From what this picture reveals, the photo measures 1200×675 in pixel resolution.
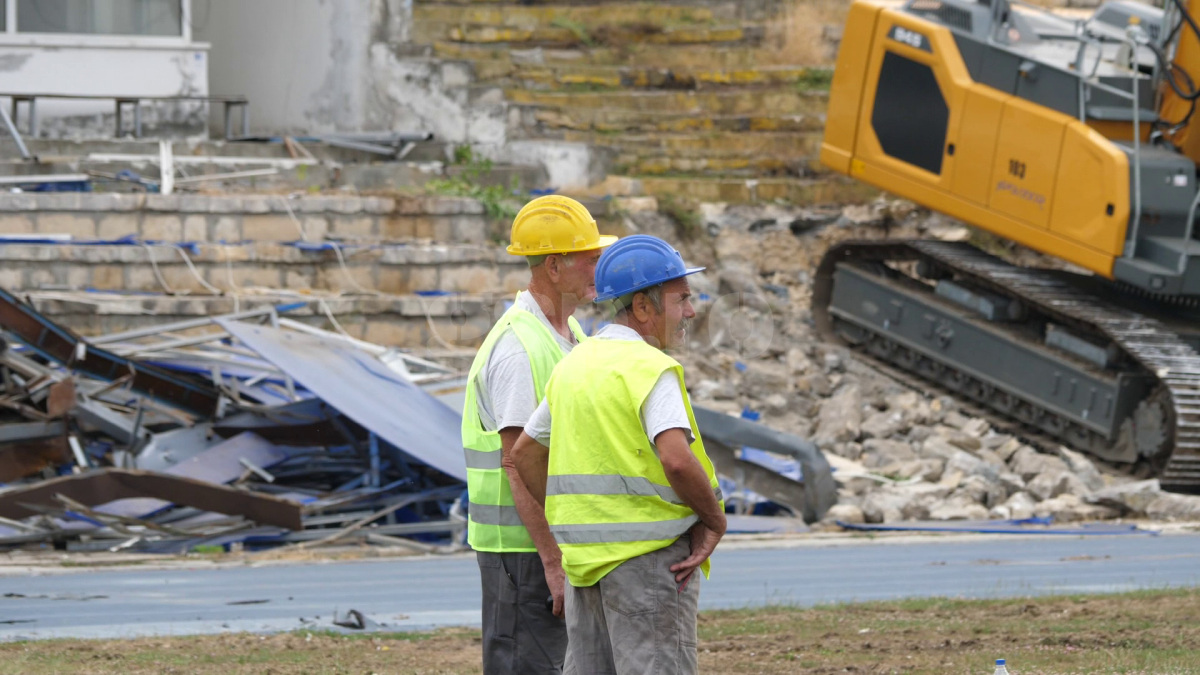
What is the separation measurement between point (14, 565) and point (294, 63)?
35.1 ft

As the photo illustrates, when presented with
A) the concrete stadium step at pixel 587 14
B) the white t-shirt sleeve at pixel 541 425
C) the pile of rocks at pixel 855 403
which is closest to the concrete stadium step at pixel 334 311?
the pile of rocks at pixel 855 403

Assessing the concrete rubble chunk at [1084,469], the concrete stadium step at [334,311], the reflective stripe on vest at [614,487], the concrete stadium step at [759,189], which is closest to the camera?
the reflective stripe on vest at [614,487]

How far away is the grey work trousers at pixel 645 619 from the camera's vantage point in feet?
11.7

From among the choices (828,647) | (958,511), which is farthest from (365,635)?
(958,511)

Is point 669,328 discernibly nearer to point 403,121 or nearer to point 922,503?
point 922,503

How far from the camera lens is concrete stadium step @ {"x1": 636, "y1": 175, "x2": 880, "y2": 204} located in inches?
653

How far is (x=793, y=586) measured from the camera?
793 centimetres

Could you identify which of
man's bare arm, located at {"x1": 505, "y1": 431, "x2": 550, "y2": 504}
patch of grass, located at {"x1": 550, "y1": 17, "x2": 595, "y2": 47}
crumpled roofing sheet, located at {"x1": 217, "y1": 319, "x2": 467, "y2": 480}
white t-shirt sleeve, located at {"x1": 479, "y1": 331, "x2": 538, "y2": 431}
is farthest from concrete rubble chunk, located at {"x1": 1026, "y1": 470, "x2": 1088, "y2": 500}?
patch of grass, located at {"x1": 550, "y1": 17, "x2": 595, "y2": 47}

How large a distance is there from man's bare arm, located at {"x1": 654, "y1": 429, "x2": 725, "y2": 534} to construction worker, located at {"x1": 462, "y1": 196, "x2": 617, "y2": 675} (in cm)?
55

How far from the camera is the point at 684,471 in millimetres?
3521

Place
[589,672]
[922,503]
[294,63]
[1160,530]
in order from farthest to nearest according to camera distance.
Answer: [294,63] → [922,503] → [1160,530] → [589,672]

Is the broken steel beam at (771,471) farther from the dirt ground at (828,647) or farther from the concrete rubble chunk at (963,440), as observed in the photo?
the dirt ground at (828,647)

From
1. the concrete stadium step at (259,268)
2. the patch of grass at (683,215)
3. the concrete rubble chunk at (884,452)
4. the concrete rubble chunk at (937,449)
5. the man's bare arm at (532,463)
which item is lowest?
the concrete rubble chunk at (884,452)

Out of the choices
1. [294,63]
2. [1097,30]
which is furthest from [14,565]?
[294,63]
